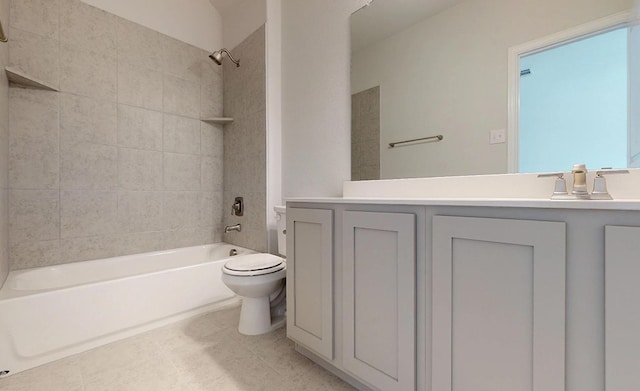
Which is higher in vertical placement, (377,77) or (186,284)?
(377,77)

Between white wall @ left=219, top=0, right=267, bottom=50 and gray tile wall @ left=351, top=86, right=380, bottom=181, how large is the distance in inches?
51.1

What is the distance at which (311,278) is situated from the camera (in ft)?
4.44

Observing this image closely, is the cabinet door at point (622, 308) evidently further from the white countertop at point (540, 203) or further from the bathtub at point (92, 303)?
the bathtub at point (92, 303)

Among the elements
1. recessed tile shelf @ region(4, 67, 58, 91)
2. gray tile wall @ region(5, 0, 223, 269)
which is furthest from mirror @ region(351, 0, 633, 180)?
recessed tile shelf @ region(4, 67, 58, 91)

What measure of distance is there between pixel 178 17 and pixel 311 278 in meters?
2.67

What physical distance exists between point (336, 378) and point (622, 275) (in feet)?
3.75

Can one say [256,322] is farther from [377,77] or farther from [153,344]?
[377,77]

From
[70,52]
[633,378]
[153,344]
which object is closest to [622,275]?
[633,378]

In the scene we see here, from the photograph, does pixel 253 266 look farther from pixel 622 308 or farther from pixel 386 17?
pixel 386 17

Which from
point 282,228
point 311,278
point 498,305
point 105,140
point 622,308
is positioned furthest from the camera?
point 105,140

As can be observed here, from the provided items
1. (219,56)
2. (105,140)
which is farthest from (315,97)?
(105,140)

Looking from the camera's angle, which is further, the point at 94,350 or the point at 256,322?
the point at 256,322

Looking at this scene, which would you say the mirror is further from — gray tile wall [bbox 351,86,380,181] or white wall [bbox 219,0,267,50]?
white wall [bbox 219,0,267,50]

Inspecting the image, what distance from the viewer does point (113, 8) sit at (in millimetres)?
2213
